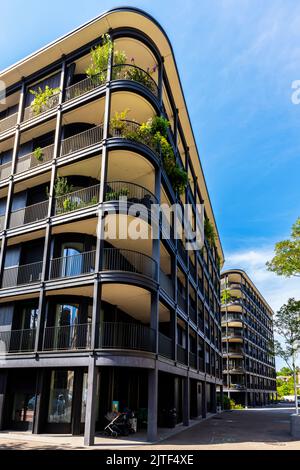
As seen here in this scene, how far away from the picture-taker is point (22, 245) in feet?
67.1

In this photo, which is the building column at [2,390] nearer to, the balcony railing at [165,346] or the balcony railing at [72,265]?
the balcony railing at [72,265]

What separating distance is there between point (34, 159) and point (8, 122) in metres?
4.15

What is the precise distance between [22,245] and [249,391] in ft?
163

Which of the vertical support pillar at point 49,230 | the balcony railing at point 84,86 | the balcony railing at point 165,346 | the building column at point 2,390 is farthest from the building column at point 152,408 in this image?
the balcony railing at point 84,86

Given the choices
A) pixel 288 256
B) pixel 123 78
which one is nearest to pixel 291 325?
pixel 288 256

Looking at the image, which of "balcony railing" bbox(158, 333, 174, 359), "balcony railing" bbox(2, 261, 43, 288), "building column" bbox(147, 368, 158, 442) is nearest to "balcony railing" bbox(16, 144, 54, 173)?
"balcony railing" bbox(2, 261, 43, 288)

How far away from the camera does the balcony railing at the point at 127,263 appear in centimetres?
1748

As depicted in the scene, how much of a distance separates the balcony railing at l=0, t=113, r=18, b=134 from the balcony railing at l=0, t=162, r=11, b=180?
2274 mm

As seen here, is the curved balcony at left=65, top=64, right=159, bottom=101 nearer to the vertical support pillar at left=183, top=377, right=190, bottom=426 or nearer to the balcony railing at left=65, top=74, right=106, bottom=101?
the balcony railing at left=65, top=74, right=106, bottom=101

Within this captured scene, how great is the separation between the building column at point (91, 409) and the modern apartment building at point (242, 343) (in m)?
45.3

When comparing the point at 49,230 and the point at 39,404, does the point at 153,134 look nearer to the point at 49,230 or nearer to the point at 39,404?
the point at 49,230

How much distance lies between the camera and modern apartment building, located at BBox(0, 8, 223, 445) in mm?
16423
